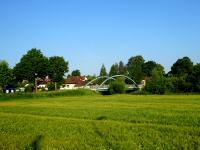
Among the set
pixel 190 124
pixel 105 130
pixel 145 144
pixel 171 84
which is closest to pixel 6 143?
pixel 105 130

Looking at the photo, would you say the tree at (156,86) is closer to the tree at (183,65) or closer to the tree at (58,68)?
the tree at (183,65)

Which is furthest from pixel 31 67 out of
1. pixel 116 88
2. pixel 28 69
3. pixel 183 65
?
pixel 183 65

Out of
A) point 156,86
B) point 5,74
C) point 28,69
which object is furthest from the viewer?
point 28,69

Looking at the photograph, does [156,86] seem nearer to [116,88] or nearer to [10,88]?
[116,88]

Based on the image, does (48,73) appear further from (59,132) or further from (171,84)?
(59,132)

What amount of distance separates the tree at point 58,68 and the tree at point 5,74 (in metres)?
15.8

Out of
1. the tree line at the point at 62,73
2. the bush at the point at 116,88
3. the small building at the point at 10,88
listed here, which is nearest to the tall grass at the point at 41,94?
the bush at the point at 116,88

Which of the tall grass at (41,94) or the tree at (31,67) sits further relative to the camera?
the tree at (31,67)

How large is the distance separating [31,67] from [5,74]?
8.70 metres

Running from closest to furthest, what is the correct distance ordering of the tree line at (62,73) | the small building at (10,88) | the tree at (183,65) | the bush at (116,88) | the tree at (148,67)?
the tree line at (62,73), the bush at (116,88), the small building at (10,88), the tree at (183,65), the tree at (148,67)

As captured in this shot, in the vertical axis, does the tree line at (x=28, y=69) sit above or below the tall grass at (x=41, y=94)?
above

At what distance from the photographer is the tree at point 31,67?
392 ft

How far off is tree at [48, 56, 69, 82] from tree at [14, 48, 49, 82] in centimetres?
506

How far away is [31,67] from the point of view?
11988cm
